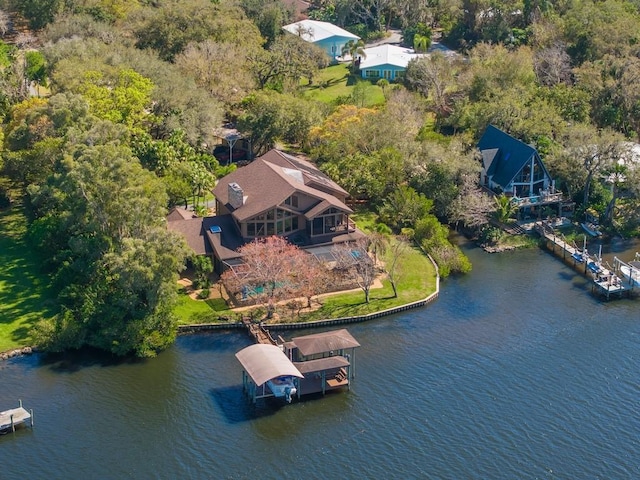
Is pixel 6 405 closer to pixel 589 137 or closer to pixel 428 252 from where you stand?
pixel 428 252

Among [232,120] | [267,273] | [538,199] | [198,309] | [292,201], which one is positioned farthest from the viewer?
[232,120]

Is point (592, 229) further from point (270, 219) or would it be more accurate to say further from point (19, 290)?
point (19, 290)

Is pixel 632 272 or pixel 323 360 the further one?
pixel 632 272

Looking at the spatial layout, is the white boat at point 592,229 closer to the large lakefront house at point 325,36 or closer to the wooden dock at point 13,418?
the wooden dock at point 13,418

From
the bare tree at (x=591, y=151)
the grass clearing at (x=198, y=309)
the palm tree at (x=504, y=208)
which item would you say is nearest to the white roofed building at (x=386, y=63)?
→ the bare tree at (x=591, y=151)

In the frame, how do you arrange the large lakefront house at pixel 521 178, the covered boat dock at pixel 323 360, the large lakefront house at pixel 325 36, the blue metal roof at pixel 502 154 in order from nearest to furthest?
the covered boat dock at pixel 323 360 → the large lakefront house at pixel 521 178 → the blue metal roof at pixel 502 154 → the large lakefront house at pixel 325 36

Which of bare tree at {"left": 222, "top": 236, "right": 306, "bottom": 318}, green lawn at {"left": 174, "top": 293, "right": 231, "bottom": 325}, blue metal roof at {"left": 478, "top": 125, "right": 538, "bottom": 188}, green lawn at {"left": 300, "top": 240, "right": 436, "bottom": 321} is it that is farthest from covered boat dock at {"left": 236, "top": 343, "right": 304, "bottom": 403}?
blue metal roof at {"left": 478, "top": 125, "right": 538, "bottom": 188}

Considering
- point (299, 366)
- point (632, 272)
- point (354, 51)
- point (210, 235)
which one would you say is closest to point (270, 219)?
point (210, 235)
